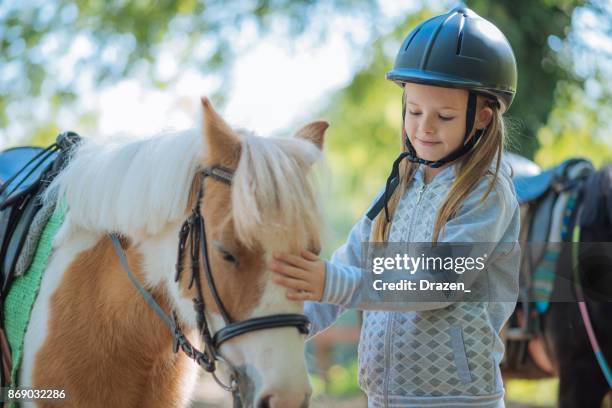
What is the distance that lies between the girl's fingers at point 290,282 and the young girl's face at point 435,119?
0.70m

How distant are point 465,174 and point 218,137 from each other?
2.60 ft

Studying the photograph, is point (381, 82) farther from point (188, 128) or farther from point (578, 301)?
point (188, 128)

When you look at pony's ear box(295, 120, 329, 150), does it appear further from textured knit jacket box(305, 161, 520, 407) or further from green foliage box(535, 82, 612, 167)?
green foliage box(535, 82, 612, 167)

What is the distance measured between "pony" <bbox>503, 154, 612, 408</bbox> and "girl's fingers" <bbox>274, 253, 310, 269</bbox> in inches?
108

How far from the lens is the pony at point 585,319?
13.4ft

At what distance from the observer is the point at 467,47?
245 cm

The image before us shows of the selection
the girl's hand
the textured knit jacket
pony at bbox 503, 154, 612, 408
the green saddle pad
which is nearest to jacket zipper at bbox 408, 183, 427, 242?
the textured knit jacket

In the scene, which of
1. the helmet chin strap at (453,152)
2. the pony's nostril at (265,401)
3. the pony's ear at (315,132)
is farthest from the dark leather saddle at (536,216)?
the pony's nostril at (265,401)

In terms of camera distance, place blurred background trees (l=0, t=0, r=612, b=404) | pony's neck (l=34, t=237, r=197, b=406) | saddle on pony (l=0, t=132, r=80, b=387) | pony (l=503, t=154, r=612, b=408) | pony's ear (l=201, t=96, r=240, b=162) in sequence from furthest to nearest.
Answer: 1. blurred background trees (l=0, t=0, r=612, b=404)
2. pony (l=503, t=154, r=612, b=408)
3. saddle on pony (l=0, t=132, r=80, b=387)
4. pony's neck (l=34, t=237, r=197, b=406)
5. pony's ear (l=201, t=96, r=240, b=162)

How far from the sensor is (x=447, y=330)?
2213 mm

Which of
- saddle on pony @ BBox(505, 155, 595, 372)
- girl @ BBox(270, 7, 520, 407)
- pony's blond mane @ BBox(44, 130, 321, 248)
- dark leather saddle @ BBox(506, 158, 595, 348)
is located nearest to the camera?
pony's blond mane @ BBox(44, 130, 321, 248)

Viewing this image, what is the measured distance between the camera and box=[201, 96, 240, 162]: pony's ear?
2.07 m

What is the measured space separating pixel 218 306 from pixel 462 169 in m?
0.91

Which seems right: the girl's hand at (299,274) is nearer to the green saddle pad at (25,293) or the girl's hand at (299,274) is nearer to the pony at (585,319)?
the green saddle pad at (25,293)
